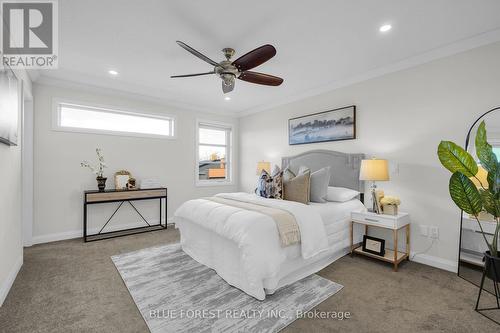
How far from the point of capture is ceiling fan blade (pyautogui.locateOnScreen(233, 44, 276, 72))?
2104 millimetres

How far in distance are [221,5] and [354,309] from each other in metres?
2.87

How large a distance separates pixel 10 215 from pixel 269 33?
329cm

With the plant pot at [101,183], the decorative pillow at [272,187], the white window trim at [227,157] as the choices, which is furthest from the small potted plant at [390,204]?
the plant pot at [101,183]

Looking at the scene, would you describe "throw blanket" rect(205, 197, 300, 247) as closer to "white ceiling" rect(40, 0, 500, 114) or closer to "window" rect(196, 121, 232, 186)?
"white ceiling" rect(40, 0, 500, 114)

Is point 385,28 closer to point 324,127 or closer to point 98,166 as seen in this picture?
point 324,127

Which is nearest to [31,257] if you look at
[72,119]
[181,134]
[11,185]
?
[11,185]

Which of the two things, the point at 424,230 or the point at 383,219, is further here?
the point at 424,230

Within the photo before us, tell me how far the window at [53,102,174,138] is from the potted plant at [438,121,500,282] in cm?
452

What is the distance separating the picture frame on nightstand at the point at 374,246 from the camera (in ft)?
9.31

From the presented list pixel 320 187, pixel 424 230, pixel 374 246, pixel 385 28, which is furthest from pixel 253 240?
pixel 385 28

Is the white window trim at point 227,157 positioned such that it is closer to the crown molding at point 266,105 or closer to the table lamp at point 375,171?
the crown molding at point 266,105

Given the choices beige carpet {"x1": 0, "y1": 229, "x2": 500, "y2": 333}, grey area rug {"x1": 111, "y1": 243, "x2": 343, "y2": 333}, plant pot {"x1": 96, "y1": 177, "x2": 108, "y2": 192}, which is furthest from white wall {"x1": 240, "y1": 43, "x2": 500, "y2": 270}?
plant pot {"x1": 96, "y1": 177, "x2": 108, "y2": 192}

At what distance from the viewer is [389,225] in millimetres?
2707

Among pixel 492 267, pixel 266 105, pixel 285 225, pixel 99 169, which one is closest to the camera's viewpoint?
pixel 492 267
